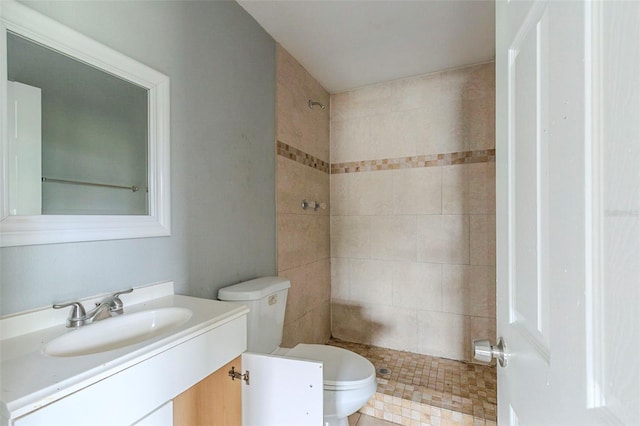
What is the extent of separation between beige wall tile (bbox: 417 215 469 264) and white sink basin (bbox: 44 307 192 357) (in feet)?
5.95

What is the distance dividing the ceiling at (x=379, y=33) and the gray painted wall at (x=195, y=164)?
21cm

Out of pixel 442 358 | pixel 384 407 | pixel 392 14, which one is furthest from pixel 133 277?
pixel 442 358

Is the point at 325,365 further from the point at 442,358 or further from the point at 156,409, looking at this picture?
the point at 442,358

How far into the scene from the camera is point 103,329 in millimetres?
840

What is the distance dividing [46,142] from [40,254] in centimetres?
32

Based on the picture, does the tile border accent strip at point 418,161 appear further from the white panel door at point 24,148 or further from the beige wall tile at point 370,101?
the white panel door at point 24,148

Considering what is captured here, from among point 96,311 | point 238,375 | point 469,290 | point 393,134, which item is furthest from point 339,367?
point 393,134

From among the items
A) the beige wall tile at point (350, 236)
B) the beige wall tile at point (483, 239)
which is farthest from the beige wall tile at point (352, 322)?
the beige wall tile at point (483, 239)

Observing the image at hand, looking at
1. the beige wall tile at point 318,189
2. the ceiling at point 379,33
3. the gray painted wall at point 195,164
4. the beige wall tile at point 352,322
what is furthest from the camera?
the beige wall tile at point 352,322

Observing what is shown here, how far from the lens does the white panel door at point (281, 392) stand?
933mm

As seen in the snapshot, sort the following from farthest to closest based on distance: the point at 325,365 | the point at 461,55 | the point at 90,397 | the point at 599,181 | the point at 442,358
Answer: the point at 442,358, the point at 461,55, the point at 325,365, the point at 90,397, the point at 599,181

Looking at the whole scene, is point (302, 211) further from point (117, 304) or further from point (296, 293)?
point (117, 304)

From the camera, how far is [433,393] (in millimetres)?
1710

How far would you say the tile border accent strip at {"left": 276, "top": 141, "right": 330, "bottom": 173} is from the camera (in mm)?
1900
